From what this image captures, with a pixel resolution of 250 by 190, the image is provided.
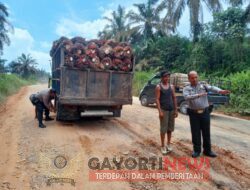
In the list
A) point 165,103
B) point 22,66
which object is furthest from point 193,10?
point 22,66

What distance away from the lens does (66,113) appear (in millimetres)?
9328

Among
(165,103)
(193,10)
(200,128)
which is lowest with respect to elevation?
(200,128)

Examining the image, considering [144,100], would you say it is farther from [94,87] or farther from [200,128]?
[200,128]

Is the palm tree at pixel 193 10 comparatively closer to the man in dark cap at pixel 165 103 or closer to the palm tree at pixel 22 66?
the man in dark cap at pixel 165 103

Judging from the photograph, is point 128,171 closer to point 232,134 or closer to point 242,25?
point 232,134

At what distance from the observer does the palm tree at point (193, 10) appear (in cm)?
2400

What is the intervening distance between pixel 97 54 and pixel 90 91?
1.10m

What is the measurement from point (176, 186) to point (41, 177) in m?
2.19

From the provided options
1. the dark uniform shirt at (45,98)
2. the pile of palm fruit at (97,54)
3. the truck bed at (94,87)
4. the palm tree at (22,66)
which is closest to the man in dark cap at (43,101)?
the dark uniform shirt at (45,98)

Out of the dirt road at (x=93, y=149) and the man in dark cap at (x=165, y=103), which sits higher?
the man in dark cap at (x=165, y=103)

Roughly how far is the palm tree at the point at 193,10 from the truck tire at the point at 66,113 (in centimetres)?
1734

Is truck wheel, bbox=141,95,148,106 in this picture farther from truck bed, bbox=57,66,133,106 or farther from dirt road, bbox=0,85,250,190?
truck bed, bbox=57,66,133,106

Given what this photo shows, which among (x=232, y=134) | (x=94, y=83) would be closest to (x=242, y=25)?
(x=232, y=134)

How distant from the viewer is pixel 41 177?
5238 millimetres
